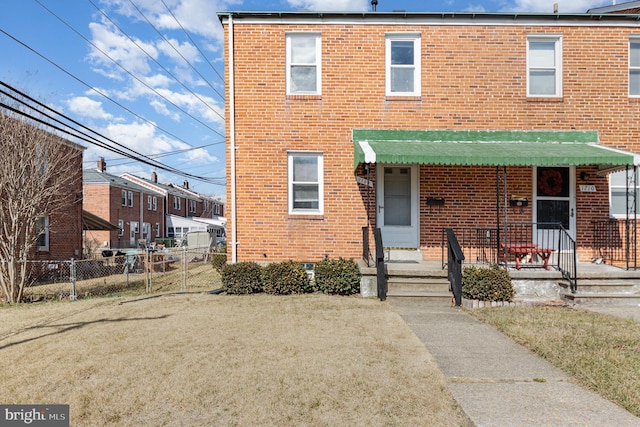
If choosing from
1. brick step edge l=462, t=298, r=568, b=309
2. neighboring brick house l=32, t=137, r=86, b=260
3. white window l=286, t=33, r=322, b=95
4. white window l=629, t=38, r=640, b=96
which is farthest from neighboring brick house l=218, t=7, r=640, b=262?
neighboring brick house l=32, t=137, r=86, b=260

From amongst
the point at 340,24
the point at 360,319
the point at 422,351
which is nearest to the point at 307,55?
the point at 340,24

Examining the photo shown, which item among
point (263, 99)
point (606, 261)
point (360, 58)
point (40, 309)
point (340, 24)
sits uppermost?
point (340, 24)

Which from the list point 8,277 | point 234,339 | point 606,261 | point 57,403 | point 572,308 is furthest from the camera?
point 8,277

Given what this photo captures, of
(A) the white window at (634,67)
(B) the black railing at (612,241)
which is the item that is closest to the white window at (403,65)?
(A) the white window at (634,67)

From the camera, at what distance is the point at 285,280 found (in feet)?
28.4

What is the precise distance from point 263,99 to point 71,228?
14.8 metres

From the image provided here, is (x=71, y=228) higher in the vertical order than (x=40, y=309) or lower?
higher

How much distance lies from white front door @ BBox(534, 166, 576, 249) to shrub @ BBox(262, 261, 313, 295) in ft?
19.5

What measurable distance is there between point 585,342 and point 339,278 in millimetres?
4467

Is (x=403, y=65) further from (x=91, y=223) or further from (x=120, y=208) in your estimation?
(x=120, y=208)

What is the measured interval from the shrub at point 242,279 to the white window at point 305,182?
184 centimetres

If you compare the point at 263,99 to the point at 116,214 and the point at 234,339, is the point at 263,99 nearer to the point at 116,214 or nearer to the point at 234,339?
the point at 234,339

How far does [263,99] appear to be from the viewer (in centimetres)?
989

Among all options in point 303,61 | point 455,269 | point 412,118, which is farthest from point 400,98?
point 455,269
